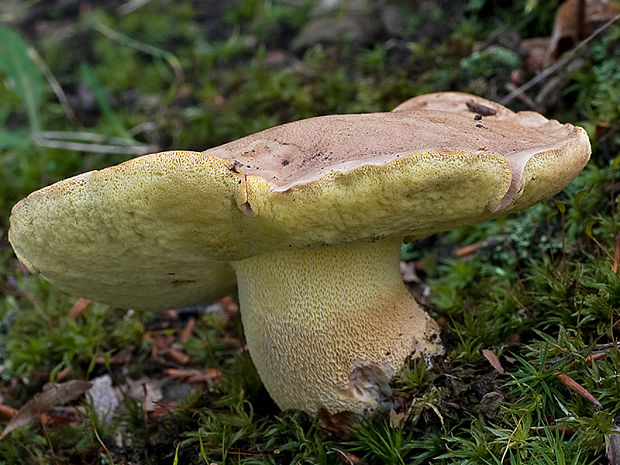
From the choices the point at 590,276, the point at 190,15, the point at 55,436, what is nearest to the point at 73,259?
the point at 55,436

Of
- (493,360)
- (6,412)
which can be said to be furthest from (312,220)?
(6,412)

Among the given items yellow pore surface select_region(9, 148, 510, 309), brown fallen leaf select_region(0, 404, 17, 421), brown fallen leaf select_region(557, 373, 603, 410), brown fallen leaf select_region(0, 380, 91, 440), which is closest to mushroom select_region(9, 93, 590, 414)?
yellow pore surface select_region(9, 148, 510, 309)

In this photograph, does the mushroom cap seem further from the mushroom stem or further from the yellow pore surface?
the mushroom stem

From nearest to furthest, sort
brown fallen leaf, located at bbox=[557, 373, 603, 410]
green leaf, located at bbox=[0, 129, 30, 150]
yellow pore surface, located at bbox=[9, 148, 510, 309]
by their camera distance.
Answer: yellow pore surface, located at bbox=[9, 148, 510, 309]
brown fallen leaf, located at bbox=[557, 373, 603, 410]
green leaf, located at bbox=[0, 129, 30, 150]

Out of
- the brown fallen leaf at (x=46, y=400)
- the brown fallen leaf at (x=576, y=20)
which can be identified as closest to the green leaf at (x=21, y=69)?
the brown fallen leaf at (x=46, y=400)

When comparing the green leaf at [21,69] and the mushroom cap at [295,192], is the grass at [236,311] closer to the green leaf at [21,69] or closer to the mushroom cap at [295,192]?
the green leaf at [21,69]

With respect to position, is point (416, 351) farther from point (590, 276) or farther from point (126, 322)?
point (126, 322)

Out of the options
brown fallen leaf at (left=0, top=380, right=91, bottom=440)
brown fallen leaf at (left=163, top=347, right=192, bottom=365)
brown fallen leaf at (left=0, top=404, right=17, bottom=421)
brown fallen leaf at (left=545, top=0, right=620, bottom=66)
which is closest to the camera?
brown fallen leaf at (left=0, top=380, right=91, bottom=440)
